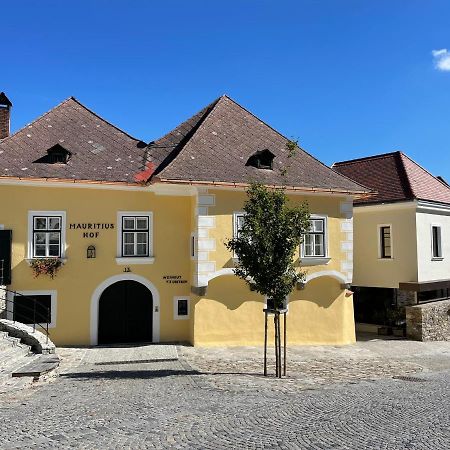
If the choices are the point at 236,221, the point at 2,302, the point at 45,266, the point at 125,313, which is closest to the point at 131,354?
the point at 125,313

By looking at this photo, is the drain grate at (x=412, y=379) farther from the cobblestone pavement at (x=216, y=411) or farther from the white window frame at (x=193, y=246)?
the white window frame at (x=193, y=246)

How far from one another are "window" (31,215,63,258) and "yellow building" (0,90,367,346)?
0.03m

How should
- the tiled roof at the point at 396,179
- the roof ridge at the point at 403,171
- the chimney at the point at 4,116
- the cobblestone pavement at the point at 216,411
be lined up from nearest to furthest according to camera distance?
→ the cobblestone pavement at the point at 216,411 → the chimney at the point at 4,116 → the roof ridge at the point at 403,171 → the tiled roof at the point at 396,179

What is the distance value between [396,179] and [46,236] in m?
16.0


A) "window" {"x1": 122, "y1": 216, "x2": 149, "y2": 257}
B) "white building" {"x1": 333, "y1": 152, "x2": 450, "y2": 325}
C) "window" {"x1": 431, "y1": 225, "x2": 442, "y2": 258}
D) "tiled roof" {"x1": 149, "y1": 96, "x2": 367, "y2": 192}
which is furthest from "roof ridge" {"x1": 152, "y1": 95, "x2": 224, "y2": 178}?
"window" {"x1": 431, "y1": 225, "x2": 442, "y2": 258}

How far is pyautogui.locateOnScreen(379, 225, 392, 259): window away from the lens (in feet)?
71.5

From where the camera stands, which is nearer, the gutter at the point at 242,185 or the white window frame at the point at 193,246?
the gutter at the point at 242,185

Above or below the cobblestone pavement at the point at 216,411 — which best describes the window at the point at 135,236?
above

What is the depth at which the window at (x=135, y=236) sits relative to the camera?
1711cm

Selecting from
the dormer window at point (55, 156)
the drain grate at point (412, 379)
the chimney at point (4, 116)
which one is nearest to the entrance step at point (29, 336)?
the dormer window at point (55, 156)

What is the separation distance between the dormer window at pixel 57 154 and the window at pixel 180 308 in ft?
21.2

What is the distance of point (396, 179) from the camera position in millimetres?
22641

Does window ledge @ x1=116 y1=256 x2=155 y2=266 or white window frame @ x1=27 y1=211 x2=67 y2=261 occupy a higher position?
white window frame @ x1=27 y1=211 x2=67 y2=261

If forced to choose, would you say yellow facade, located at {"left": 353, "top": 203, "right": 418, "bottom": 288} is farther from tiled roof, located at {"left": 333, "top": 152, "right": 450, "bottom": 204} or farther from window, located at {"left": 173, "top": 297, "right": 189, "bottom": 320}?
window, located at {"left": 173, "top": 297, "right": 189, "bottom": 320}
